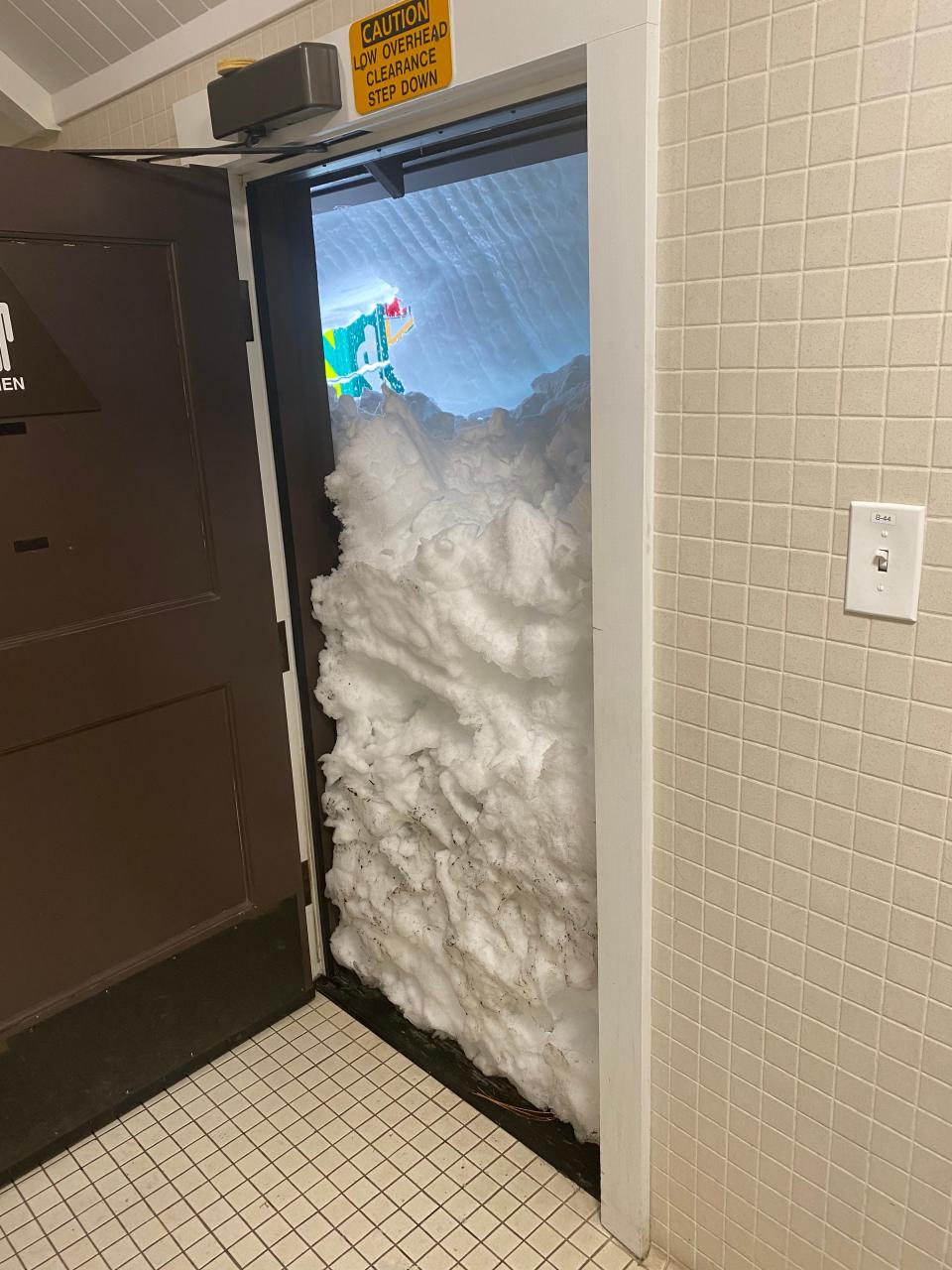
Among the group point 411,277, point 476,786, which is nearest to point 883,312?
point 476,786

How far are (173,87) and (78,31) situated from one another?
0.23 m

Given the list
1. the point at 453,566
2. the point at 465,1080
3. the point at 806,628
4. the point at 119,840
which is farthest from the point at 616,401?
the point at 465,1080

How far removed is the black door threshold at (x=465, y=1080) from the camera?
5.71 feet

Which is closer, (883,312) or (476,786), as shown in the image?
(883,312)

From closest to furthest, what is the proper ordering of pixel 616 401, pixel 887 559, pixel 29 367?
pixel 887 559 → pixel 616 401 → pixel 29 367

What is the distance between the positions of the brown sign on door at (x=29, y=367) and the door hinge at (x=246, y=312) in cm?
29

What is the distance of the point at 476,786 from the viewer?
1.73 meters

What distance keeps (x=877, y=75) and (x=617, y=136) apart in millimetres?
308

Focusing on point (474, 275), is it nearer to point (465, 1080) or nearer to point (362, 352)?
point (362, 352)

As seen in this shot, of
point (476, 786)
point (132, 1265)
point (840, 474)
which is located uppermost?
point (840, 474)

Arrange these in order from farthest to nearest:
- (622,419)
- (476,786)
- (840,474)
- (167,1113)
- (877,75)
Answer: (167,1113) → (476,786) → (622,419) → (840,474) → (877,75)

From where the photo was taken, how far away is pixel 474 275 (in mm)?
1850

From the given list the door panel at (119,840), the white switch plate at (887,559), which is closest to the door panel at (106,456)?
the door panel at (119,840)

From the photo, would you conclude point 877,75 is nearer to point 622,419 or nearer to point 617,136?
point 617,136
